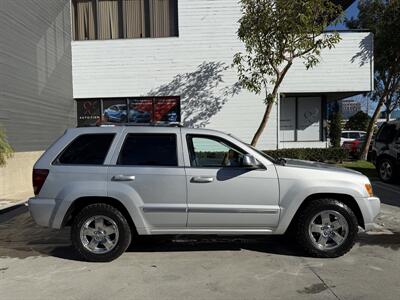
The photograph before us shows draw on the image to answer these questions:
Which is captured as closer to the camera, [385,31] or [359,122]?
[385,31]

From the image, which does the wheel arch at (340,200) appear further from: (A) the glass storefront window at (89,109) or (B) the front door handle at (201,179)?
(A) the glass storefront window at (89,109)

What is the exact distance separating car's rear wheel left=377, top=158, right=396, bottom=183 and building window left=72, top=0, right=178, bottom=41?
8686mm

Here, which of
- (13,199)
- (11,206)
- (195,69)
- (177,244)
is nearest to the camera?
(177,244)

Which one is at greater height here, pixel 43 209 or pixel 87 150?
pixel 87 150

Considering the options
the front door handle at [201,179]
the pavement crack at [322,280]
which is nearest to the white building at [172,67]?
the front door handle at [201,179]

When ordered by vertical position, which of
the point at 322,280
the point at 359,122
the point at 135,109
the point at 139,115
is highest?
the point at 135,109

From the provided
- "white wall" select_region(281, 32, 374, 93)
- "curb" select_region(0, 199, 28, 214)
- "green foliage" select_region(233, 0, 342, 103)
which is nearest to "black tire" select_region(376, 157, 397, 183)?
"green foliage" select_region(233, 0, 342, 103)

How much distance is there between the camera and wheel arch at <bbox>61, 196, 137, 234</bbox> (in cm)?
636

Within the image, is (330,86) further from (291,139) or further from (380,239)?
(380,239)

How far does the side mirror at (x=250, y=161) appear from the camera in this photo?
20.3 feet

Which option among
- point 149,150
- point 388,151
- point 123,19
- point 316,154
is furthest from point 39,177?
point 316,154

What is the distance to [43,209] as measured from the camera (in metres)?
6.32

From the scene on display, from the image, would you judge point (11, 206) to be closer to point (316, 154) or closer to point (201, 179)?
point (201, 179)

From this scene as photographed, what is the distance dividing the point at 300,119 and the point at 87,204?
14.0 m
